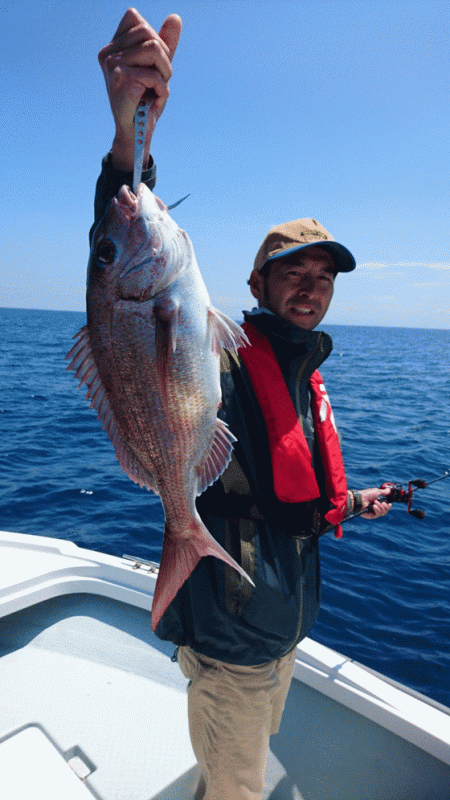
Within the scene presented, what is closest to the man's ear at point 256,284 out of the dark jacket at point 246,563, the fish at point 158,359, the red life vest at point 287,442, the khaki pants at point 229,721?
the red life vest at point 287,442

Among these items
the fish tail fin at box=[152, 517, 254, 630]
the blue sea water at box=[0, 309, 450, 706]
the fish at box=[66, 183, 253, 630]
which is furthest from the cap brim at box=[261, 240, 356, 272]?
the blue sea water at box=[0, 309, 450, 706]

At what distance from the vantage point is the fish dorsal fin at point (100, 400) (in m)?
1.56

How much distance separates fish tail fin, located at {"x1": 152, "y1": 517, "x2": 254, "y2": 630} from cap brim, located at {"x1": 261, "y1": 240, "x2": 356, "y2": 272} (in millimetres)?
1189

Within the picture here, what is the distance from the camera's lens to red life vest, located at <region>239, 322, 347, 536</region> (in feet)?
6.68

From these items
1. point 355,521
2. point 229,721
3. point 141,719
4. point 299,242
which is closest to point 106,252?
point 299,242

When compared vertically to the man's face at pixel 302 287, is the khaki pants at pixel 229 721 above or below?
below

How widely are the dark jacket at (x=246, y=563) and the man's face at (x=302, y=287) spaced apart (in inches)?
3.7

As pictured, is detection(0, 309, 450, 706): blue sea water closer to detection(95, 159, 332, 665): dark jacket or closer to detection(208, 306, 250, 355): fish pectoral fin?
detection(95, 159, 332, 665): dark jacket

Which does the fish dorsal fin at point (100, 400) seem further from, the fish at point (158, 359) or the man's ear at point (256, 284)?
the man's ear at point (256, 284)

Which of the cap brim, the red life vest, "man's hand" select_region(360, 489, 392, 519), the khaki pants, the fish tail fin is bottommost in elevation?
the khaki pants

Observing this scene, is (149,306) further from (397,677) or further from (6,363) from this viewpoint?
(6,363)

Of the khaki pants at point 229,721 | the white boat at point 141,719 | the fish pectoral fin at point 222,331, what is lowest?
→ the white boat at point 141,719

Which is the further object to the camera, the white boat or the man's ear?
the white boat

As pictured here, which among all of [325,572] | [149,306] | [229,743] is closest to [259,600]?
[229,743]
